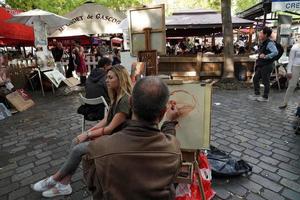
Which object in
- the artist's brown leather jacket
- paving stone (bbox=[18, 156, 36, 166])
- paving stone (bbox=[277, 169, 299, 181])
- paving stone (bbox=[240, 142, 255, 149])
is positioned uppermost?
the artist's brown leather jacket

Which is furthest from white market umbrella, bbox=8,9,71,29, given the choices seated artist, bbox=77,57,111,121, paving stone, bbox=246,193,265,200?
paving stone, bbox=246,193,265,200

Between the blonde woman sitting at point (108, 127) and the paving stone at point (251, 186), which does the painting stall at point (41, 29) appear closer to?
the blonde woman sitting at point (108, 127)

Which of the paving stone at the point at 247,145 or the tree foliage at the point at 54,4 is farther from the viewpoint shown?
the tree foliage at the point at 54,4

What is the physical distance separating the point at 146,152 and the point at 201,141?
126 cm

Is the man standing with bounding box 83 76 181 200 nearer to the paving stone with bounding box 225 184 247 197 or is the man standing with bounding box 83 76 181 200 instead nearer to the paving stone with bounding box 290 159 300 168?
the paving stone with bounding box 225 184 247 197

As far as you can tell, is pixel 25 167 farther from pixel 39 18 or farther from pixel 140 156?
pixel 39 18

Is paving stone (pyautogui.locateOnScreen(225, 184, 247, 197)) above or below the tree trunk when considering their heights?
below

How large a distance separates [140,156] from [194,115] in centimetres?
128

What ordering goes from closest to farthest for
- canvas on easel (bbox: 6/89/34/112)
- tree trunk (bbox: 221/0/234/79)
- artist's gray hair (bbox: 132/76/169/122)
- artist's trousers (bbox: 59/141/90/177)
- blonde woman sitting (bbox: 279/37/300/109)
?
1. artist's gray hair (bbox: 132/76/169/122)
2. artist's trousers (bbox: 59/141/90/177)
3. blonde woman sitting (bbox: 279/37/300/109)
4. canvas on easel (bbox: 6/89/34/112)
5. tree trunk (bbox: 221/0/234/79)

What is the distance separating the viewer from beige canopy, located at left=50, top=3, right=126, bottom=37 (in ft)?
35.5

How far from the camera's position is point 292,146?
179 inches

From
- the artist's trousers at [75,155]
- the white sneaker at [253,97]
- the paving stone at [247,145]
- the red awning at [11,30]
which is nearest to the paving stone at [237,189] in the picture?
the paving stone at [247,145]

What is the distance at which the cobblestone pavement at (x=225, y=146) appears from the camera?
3.39m

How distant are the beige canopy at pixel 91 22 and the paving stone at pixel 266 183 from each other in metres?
8.37
